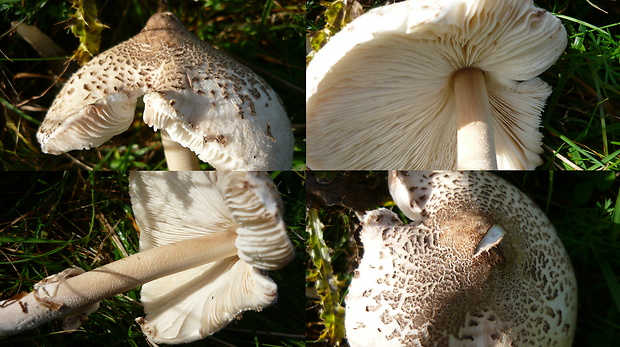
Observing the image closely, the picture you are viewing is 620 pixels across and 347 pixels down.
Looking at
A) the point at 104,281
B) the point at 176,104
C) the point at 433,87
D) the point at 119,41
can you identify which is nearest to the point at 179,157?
the point at 176,104

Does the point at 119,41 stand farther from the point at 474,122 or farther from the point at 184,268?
the point at 474,122

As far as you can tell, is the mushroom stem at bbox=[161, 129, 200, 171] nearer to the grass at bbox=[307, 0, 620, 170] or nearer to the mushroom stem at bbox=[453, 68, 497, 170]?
the grass at bbox=[307, 0, 620, 170]

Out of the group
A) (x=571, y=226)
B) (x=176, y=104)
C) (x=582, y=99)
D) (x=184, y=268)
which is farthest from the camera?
(x=571, y=226)

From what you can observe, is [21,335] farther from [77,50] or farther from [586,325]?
[586,325]

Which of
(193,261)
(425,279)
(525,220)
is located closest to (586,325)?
(525,220)

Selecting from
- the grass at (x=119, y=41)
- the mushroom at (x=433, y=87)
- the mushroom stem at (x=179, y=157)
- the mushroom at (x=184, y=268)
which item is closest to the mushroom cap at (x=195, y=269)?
the mushroom at (x=184, y=268)
